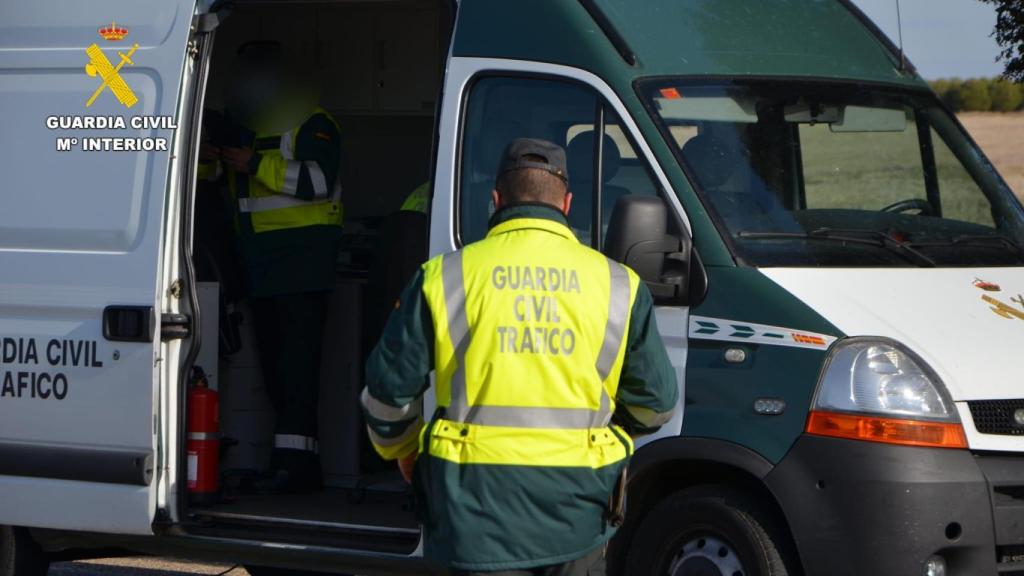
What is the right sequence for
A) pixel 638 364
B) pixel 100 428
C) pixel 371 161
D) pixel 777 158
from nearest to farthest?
1. pixel 638 364
2. pixel 777 158
3. pixel 100 428
4. pixel 371 161

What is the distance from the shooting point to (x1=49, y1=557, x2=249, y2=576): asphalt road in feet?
27.0

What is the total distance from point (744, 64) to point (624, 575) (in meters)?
1.75

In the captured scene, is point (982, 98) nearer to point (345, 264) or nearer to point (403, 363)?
point (345, 264)

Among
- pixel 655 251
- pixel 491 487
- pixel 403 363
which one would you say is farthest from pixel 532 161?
pixel 655 251

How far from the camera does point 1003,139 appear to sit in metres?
36.5

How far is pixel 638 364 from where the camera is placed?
4.22m

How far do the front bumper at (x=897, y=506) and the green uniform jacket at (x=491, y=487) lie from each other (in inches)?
40.4

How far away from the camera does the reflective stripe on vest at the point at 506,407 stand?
4074 millimetres

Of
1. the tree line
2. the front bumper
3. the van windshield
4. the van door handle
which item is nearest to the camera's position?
the front bumper

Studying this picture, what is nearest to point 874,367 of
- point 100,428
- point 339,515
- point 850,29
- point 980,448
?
point 980,448

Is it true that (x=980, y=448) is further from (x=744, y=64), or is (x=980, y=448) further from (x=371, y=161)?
(x=371, y=161)

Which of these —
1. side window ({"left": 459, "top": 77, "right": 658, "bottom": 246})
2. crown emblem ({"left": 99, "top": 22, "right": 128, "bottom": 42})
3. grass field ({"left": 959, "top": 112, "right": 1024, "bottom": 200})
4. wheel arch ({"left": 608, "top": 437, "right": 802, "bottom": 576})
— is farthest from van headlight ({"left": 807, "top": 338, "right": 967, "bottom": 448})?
grass field ({"left": 959, "top": 112, "right": 1024, "bottom": 200})

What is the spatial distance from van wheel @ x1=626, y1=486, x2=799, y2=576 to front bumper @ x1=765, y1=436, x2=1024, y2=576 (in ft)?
0.41

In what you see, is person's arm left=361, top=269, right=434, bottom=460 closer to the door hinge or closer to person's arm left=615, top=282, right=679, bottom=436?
person's arm left=615, top=282, right=679, bottom=436
